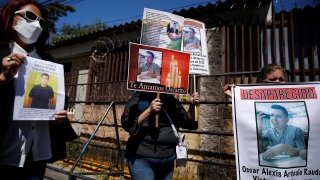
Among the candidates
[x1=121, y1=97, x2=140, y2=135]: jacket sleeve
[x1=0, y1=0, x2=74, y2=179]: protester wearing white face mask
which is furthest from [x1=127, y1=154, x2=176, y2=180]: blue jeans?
[x1=0, y1=0, x2=74, y2=179]: protester wearing white face mask

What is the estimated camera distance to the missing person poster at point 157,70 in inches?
94.4

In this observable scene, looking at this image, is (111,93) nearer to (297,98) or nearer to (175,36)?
(175,36)

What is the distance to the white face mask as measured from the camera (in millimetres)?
1690

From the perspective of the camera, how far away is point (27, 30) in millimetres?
1711

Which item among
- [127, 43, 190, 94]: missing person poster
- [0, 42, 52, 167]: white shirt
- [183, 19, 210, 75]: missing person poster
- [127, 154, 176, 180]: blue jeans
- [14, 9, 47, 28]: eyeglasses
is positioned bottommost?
[127, 154, 176, 180]: blue jeans

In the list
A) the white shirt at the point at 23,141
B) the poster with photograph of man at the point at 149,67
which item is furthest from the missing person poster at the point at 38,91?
the poster with photograph of man at the point at 149,67

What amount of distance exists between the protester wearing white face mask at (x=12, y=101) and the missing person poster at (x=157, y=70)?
77cm

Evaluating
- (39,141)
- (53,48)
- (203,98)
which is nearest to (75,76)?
(53,48)

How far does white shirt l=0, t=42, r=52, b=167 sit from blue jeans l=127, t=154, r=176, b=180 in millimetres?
734

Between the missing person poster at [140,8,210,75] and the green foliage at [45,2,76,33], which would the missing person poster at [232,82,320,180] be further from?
the green foliage at [45,2,76,33]

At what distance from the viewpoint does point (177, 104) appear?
2619 mm

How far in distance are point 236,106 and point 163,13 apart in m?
1.29

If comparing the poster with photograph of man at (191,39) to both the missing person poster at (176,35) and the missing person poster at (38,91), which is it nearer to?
the missing person poster at (176,35)

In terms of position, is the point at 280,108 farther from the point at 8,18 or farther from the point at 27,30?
the point at 8,18
